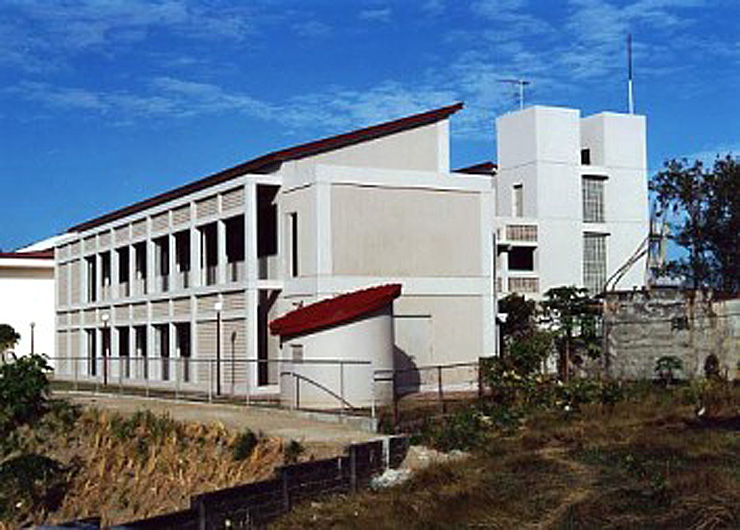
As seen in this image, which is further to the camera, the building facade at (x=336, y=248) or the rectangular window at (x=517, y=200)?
the rectangular window at (x=517, y=200)

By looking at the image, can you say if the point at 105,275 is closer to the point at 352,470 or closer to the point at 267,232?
the point at 267,232

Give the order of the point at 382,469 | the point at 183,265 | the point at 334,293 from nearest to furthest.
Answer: the point at 382,469 → the point at 334,293 → the point at 183,265

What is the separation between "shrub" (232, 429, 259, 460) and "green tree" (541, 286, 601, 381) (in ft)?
35.6

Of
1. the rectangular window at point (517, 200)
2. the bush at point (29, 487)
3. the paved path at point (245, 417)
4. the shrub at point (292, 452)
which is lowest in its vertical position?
the bush at point (29, 487)

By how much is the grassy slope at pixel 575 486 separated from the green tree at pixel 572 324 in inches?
430

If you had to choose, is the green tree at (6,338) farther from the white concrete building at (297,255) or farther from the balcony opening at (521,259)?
the balcony opening at (521,259)

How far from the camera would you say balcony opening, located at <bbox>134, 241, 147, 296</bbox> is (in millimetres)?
Answer: 44906

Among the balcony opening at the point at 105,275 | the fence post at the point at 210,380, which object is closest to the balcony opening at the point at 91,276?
the balcony opening at the point at 105,275

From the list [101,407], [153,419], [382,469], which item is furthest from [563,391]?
[101,407]

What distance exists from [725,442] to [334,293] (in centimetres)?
1728

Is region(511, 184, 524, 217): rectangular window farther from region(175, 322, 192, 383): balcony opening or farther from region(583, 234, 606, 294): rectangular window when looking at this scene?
region(175, 322, 192, 383): balcony opening

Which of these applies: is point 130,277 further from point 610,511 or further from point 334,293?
point 610,511

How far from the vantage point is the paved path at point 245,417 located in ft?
69.4

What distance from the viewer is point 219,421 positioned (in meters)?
23.6
